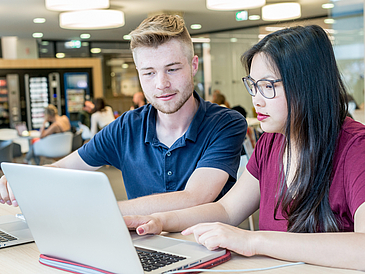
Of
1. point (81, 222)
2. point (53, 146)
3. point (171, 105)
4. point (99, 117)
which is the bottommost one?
point (53, 146)

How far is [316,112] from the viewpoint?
1.17m

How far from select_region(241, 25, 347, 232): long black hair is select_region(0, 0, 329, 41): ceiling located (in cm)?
725

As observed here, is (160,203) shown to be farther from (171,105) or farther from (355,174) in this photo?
(355,174)

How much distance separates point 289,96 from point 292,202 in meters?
0.30

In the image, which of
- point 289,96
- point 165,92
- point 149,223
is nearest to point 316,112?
point 289,96

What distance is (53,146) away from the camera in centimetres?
712

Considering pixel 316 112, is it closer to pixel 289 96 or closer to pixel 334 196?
pixel 289 96

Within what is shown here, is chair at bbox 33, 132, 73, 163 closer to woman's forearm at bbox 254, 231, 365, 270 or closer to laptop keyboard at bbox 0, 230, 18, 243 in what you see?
laptop keyboard at bbox 0, 230, 18, 243

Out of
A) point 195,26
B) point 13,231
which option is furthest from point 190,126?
point 195,26

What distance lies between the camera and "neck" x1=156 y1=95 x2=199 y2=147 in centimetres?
180

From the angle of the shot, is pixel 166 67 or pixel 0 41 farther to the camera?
pixel 0 41

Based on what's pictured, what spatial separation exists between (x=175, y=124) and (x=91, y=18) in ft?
21.3

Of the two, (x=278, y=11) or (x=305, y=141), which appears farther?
(x=278, y=11)

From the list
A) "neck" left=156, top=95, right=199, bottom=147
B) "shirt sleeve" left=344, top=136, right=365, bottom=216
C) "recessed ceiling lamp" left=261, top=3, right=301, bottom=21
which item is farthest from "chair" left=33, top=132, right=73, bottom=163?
"shirt sleeve" left=344, top=136, right=365, bottom=216
